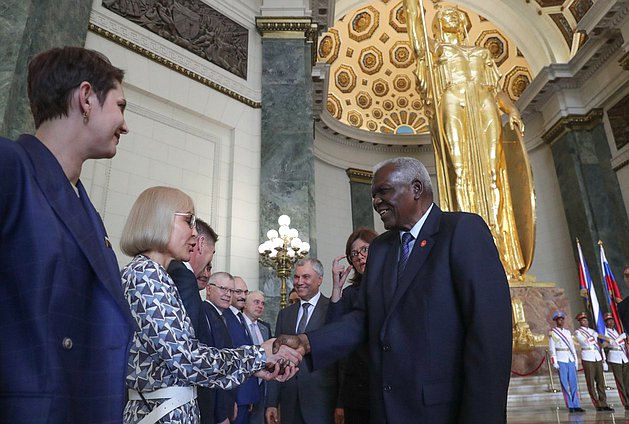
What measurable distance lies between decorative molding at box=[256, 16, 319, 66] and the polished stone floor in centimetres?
→ 684

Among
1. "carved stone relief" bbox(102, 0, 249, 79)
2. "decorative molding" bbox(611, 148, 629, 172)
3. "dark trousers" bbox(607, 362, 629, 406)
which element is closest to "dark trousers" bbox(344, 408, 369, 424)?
"dark trousers" bbox(607, 362, 629, 406)

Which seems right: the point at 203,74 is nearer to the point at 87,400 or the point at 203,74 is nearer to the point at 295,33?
the point at 295,33

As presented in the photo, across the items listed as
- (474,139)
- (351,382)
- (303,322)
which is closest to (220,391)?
(351,382)

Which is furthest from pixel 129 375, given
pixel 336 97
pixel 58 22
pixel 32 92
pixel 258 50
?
pixel 336 97

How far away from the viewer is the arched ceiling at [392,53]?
14.0m

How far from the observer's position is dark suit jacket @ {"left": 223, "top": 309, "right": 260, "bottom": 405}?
3674 mm

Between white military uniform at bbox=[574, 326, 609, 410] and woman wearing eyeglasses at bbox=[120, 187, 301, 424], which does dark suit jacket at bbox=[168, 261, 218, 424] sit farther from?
white military uniform at bbox=[574, 326, 609, 410]

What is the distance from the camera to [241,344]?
3795 mm

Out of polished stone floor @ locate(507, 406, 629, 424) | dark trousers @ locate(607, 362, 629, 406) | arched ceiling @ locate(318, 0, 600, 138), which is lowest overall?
polished stone floor @ locate(507, 406, 629, 424)

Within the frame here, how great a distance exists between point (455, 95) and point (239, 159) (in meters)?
4.15

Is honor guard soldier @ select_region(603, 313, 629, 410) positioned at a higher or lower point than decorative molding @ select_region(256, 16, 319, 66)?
lower

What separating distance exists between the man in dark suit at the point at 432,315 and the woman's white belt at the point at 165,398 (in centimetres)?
50

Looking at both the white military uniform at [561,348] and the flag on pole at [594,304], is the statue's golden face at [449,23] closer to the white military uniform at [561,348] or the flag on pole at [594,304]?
the flag on pole at [594,304]

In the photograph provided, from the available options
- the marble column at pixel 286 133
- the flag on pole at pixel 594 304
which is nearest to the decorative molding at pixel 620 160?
the flag on pole at pixel 594 304
